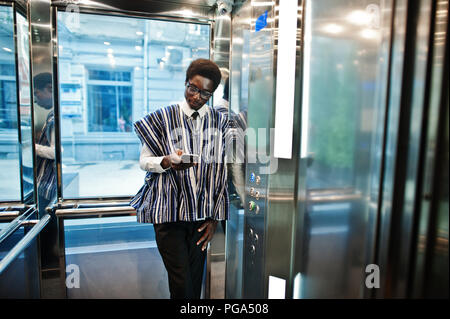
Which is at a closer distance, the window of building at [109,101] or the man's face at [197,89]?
the man's face at [197,89]

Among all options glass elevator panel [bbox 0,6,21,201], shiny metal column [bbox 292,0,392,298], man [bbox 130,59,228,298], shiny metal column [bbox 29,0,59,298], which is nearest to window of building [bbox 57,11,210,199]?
shiny metal column [bbox 29,0,59,298]

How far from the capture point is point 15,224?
1.81 m

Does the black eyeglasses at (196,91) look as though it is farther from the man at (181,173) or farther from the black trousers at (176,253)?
the black trousers at (176,253)

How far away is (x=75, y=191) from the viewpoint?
222 cm

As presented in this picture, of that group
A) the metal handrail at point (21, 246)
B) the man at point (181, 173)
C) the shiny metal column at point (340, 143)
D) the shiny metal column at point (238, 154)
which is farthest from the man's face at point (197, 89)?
the metal handrail at point (21, 246)

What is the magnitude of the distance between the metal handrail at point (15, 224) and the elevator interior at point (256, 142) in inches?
0.5

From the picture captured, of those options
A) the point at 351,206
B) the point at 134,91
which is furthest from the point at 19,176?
the point at 351,206

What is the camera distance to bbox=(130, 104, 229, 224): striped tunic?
68.0 inches

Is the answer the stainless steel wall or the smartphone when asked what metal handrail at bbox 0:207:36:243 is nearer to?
the smartphone

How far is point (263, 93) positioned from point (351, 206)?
69cm

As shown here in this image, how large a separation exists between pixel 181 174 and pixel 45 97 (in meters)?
0.98

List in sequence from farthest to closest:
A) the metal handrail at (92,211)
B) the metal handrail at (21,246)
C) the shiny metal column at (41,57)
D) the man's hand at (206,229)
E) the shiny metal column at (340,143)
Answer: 1. the metal handrail at (92,211)
2. the shiny metal column at (41,57)
3. the man's hand at (206,229)
4. the metal handrail at (21,246)
5. the shiny metal column at (340,143)

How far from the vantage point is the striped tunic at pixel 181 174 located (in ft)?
5.67

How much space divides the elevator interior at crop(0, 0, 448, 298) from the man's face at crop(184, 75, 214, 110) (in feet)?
0.71
